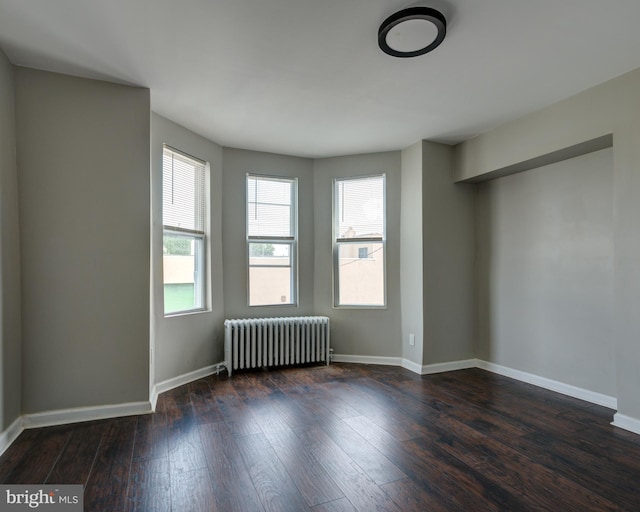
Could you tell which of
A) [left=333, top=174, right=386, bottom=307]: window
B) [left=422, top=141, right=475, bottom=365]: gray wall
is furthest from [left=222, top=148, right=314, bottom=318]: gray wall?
[left=422, top=141, right=475, bottom=365]: gray wall

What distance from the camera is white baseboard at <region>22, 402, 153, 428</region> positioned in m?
2.76

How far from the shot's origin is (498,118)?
3627 mm

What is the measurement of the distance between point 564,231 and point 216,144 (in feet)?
12.7

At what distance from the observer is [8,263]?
2568mm

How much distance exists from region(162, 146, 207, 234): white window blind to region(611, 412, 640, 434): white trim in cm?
416

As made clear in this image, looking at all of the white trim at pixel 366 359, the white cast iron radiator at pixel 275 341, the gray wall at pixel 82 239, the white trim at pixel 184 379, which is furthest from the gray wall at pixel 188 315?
the white trim at pixel 366 359

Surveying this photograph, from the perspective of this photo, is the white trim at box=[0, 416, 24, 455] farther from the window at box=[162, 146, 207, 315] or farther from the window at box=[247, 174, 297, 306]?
the window at box=[247, 174, 297, 306]

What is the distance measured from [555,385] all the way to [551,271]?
44.6 inches

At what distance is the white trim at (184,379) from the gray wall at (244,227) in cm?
61

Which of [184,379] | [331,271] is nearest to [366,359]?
[331,271]

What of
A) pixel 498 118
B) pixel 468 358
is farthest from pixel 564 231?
pixel 468 358

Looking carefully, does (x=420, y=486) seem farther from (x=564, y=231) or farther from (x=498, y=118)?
(x=498, y=118)

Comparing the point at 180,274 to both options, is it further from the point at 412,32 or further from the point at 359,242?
the point at 412,32

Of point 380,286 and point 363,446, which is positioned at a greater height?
point 380,286
